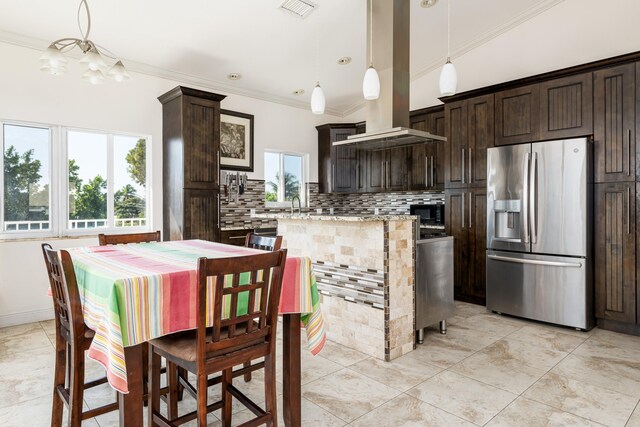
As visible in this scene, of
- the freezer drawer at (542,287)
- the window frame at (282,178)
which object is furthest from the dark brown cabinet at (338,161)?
the freezer drawer at (542,287)

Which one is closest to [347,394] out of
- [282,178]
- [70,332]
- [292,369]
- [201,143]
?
[292,369]

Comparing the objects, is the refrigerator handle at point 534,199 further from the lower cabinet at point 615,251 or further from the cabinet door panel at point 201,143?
the cabinet door panel at point 201,143

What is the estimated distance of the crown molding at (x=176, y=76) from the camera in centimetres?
358

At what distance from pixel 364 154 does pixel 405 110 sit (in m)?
2.37

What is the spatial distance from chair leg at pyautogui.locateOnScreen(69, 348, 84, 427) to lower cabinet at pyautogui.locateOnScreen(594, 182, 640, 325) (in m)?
4.14

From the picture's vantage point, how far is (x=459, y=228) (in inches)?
177

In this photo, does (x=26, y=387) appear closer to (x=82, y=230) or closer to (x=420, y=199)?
(x=82, y=230)

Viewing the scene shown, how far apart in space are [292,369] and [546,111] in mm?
3573

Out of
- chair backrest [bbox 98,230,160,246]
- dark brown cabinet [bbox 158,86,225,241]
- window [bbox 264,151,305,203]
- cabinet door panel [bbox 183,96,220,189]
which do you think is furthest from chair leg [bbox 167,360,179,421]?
window [bbox 264,151,305,203]

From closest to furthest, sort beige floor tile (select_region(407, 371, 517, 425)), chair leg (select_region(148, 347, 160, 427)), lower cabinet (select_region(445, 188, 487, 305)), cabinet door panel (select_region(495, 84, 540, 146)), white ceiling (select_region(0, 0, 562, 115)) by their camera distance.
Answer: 1. chair leg (select_region(148, 347, 160, 427))
2. beige floor tile (select_region(407, 371, 517, 425))
3. white ceiling (select_region(0, 0, 562, 115))
4. cabinet door panel (select_region(495, 84, 540, 146))
5. lower cabinet (select_region(445, 188, 487, 305))

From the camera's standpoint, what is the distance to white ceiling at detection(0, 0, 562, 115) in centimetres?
346

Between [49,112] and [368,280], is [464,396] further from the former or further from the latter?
[49,112]

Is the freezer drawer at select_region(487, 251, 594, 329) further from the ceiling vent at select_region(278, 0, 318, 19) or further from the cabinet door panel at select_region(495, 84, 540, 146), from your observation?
the ceiling vent at select_region(278, 0, 318, 19)

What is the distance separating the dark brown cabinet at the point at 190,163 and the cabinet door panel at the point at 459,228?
280 centimetres
